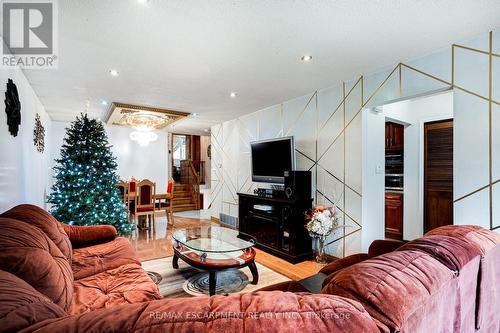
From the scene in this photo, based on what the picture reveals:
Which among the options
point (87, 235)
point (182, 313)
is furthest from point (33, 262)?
point (87, 235)

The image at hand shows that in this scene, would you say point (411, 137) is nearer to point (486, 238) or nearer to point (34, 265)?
point (486, 238)

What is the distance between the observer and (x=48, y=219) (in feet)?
6.74

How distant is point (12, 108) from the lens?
245 centimetres

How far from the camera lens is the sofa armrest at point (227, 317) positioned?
1.81ft

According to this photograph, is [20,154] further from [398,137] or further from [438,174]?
[438,174]

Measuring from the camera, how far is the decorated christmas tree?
3.27 m

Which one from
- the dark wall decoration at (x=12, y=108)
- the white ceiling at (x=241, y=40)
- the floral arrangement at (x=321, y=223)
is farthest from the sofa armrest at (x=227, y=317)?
the dark wall decoration at (x=12, y=108)

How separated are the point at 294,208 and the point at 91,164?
290cm

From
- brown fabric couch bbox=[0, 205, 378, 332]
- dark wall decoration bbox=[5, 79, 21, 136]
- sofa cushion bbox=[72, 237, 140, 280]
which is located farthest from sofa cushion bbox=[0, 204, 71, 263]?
dark wall decoration bbox=[5, 79, 21, 136]

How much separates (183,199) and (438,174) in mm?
7119

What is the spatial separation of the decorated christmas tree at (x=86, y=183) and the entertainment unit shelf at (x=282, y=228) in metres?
1.90

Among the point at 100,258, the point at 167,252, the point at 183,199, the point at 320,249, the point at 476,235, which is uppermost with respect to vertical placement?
the point at 476,235

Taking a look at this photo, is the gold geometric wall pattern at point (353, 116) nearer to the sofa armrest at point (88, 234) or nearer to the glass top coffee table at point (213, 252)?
the glass top coffee table at point (213, 252)

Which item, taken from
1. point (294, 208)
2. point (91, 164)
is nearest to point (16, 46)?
point (91, 164)
